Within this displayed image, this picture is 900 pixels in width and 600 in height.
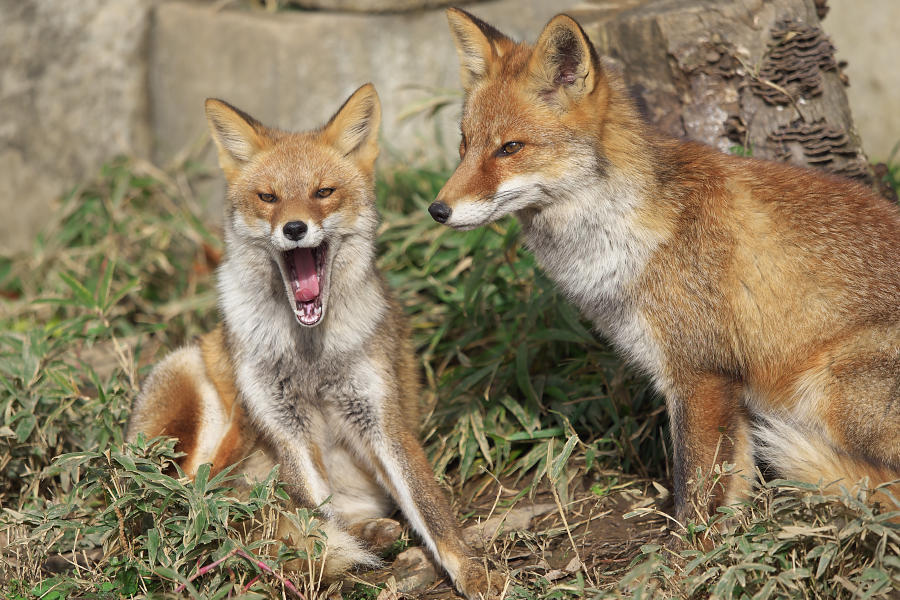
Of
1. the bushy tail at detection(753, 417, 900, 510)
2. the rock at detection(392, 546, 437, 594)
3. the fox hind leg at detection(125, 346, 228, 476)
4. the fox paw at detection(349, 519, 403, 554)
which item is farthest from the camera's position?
the fox hind leg at detection(125, 346, 228, 476)

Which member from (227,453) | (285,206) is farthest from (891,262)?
(227,453)

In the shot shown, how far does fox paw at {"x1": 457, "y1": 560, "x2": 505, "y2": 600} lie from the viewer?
340 cm

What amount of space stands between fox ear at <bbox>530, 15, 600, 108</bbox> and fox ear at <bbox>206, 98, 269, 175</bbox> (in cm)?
140

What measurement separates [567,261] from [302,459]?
4.90 ft

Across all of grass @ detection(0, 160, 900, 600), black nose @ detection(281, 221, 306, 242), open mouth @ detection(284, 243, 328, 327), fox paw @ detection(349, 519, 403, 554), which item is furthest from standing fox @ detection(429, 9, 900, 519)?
fox paw @ detection(349, 519, 403, 554)

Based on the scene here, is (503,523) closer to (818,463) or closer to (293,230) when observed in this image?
(818,463)

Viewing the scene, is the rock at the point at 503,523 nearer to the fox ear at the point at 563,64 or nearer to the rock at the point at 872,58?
the fox ear at the point at 563,64

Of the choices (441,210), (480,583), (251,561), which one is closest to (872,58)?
(441,210)

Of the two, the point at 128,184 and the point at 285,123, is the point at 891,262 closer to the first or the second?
the point at 285,123

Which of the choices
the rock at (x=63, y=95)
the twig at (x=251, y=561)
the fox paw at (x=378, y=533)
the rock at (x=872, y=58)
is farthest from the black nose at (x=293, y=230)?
the rock at (x=872, y=58)

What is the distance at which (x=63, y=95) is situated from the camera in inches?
285

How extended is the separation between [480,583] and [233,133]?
2.38 meters

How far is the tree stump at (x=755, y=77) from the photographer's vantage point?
4.39 metres

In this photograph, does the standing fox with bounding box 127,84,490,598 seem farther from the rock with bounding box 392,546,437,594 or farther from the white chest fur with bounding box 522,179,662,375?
the white chest fur with bounding box 522,179,662,375
